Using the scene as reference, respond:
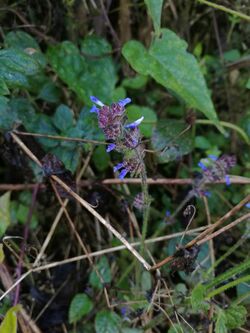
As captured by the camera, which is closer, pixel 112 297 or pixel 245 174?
pixel 112 297

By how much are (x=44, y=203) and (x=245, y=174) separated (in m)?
0.52

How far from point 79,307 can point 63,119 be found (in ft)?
1.34

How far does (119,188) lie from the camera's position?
1.27 meters

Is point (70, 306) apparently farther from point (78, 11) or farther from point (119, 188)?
point (78, 11)

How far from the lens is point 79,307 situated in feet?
3.68

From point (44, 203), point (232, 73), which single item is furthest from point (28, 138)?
point (232, 73)

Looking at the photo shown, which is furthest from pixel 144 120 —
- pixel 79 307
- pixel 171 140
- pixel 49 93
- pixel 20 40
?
pixel 79 307

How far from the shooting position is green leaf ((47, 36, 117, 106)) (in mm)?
1230

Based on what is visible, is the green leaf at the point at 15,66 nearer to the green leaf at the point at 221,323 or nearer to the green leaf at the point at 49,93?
the green leaf at the point at 49,93

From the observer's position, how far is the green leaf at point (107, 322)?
1.06 meters

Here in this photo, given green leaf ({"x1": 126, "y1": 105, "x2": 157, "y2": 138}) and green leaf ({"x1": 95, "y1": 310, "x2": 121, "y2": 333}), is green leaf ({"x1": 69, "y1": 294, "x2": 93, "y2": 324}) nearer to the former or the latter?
green leaf ({"x1": 95, "y1": 310, "x2": 121, "y2": 333})

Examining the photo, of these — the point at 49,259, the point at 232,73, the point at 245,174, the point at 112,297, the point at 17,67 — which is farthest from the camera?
the point at 232,73

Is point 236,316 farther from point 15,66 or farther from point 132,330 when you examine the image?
point 15,66

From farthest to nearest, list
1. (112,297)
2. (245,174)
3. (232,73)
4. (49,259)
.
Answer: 1. (232,73)
2. (245,174)
3. (49,259)
4. (112,297)
